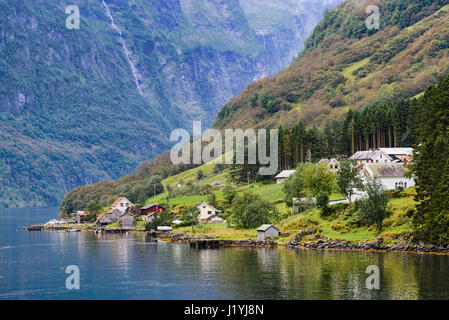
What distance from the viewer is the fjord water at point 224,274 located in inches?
2719

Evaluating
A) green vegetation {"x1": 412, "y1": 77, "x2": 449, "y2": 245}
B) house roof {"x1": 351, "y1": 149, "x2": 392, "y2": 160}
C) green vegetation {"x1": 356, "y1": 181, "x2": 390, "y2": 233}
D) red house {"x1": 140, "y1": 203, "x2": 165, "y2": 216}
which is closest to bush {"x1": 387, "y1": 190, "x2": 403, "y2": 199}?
green vegetation {"x1": 356, "y1": 181, "x2": 390, "y2": 233}

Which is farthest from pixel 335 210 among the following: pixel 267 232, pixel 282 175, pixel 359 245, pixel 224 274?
pixel 282 175

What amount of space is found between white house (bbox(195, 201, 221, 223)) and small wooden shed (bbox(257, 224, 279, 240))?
34413 millimetres

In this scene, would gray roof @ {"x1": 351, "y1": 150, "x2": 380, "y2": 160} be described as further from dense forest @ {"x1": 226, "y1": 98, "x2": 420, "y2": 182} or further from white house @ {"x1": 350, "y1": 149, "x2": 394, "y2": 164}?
dense forest @ {"x1": 226, "y1": 98, "x2": 420, "y2": 182}

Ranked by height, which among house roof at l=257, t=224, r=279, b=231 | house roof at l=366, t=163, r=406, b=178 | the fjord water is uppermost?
house roof at l=366, t=163, r=406, b=178

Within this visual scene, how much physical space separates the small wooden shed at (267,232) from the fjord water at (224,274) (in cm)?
688

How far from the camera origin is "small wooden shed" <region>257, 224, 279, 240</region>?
11430 cm

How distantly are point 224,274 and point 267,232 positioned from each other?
3309 cm

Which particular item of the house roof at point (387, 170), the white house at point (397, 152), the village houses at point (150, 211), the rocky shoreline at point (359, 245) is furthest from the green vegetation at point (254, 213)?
the village houses at point (150, 211)
